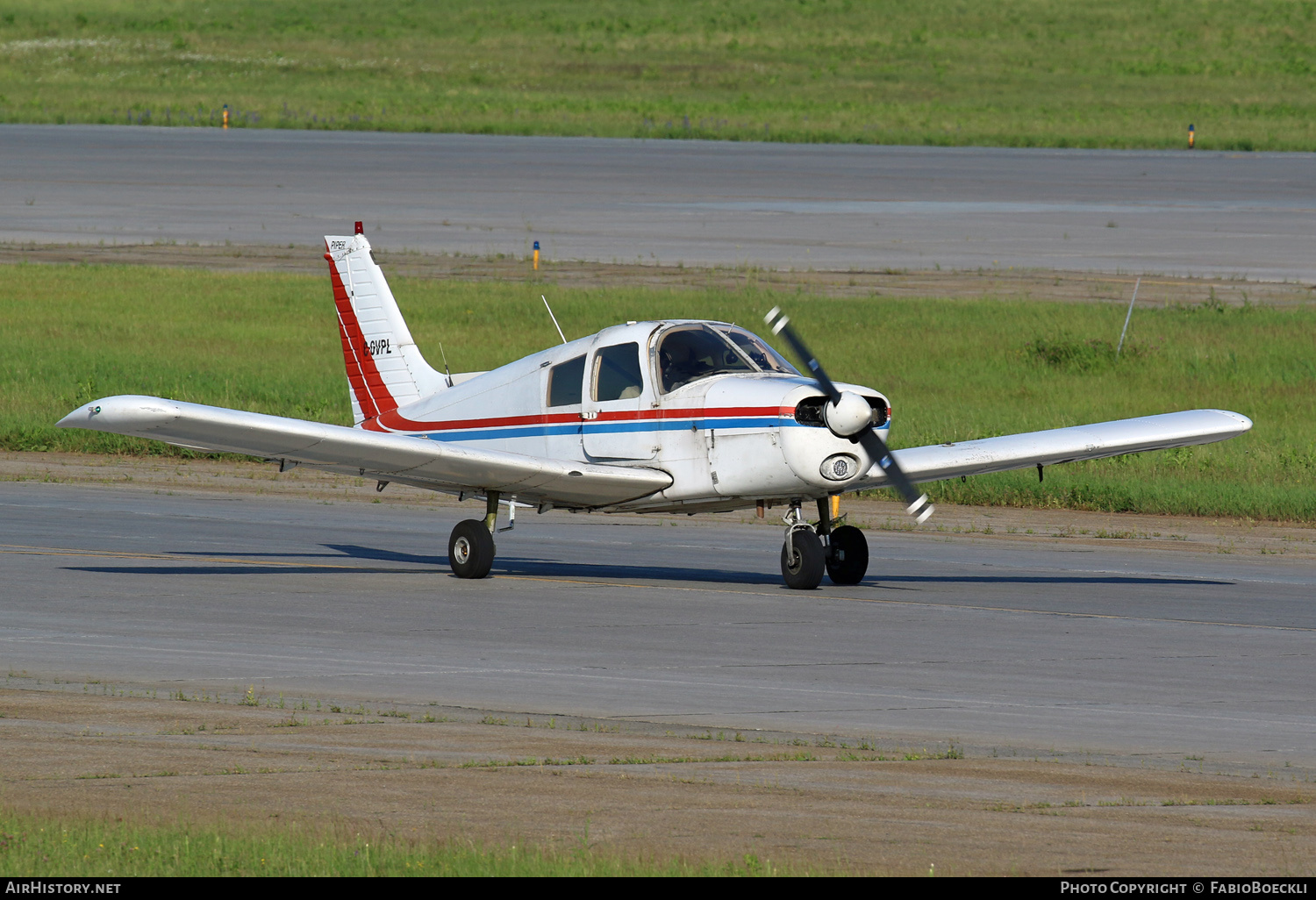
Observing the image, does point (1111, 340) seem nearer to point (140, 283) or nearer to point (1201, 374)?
point (1201, 374)

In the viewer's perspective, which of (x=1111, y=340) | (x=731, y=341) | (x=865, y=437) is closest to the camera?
(x=865, y=437)

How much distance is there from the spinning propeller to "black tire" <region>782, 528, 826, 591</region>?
113 centimetres

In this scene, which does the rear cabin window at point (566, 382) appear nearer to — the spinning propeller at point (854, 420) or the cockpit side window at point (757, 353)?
the cockpit side window at point (757, 353)

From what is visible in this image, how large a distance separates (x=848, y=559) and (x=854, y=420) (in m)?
2.33

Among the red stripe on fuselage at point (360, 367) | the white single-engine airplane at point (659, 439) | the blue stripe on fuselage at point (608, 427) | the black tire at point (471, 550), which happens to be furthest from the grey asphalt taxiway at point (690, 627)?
the red stripe on fuselage at point (360, 367)

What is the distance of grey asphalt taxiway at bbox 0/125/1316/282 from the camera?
157ft

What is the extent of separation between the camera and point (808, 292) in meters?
40.2

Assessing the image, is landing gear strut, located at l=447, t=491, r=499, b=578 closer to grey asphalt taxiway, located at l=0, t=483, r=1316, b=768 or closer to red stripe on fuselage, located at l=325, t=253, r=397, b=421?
grey asphalt taxiway, located at l=0, t=483, r=1316, b=768

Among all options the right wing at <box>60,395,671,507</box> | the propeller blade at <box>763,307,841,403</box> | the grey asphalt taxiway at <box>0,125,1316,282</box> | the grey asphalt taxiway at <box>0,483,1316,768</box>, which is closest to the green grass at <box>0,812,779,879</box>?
the grey asphalt taxiway at <box>0,483,1316,768</box>

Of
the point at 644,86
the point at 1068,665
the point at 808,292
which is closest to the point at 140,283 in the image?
the point at 808,292

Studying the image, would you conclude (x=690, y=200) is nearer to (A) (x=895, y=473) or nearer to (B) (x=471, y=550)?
(B) (x=471, y=550)

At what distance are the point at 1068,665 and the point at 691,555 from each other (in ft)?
24.3

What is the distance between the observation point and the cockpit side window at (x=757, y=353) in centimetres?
1788

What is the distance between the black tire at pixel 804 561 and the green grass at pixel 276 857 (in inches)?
366
